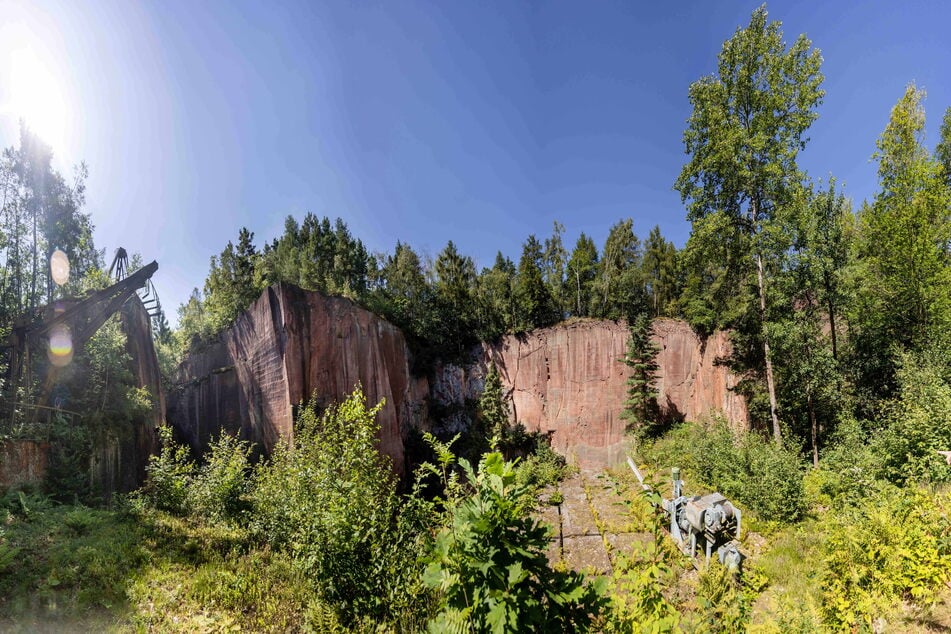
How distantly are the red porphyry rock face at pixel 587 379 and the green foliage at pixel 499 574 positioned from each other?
1981cm

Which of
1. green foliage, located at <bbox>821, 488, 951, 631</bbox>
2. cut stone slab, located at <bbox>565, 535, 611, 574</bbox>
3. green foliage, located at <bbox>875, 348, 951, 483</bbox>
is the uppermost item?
green foliage, located at <bbox>875, 348, 951, 483</bbox>

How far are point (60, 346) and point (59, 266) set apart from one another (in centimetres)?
891

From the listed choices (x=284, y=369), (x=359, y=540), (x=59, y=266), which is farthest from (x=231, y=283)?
(x=359, y=540)

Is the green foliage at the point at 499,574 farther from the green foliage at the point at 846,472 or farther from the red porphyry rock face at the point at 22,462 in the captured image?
the red porphyry rock face at the point at 22,462

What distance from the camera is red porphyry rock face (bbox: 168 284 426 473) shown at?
15.7 metres

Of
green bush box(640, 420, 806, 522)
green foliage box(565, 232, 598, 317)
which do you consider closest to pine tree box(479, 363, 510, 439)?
green bush box(640, 420, 806, 522)

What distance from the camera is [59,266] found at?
1702cm

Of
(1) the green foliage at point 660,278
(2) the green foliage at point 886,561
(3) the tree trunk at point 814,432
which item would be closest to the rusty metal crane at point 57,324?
(2) the green foliage at point 886,561

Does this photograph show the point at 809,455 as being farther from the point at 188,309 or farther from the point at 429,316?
the point at 188,309

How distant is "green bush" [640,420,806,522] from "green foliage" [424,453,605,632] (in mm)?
7628

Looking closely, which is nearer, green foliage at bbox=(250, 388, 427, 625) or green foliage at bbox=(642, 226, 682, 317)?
green foliage at bbox=(250, 388, 427, 625)

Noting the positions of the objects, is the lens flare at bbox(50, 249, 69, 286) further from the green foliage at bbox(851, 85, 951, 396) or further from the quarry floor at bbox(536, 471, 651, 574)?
the green foliage at bbox(851, 85, 951, 396)

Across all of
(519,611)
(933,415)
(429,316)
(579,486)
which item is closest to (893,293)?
(933,415)

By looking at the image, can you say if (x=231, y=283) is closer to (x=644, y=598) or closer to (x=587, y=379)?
(x=587, y=379)
